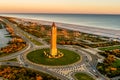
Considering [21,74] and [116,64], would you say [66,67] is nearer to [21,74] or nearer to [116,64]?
[21,74]

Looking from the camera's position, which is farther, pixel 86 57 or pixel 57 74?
pixel 86 57

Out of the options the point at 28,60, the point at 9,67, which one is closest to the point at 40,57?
the point at 28,60

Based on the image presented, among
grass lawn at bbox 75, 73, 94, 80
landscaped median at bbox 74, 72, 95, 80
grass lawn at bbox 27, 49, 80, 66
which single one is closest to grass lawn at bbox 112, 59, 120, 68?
grass lawn at bbox 27, 49, 80, 66

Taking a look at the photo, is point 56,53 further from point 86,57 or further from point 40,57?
point 86,57

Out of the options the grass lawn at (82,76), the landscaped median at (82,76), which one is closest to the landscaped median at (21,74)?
the landscaped median at (82,76)

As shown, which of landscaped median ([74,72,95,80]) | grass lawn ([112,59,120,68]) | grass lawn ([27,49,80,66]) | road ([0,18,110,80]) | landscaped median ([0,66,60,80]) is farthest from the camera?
grass lawn ([27,49,80,66])

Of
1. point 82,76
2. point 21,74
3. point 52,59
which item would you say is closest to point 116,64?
point 82,76

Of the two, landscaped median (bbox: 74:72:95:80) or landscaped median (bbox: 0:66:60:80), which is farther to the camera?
landscaped median (bbox: 74:72:95:80)

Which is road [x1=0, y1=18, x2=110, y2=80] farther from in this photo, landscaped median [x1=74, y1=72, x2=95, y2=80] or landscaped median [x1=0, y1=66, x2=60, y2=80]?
landscaped median [x1=0, y1=66, x2=60, y2=80]
